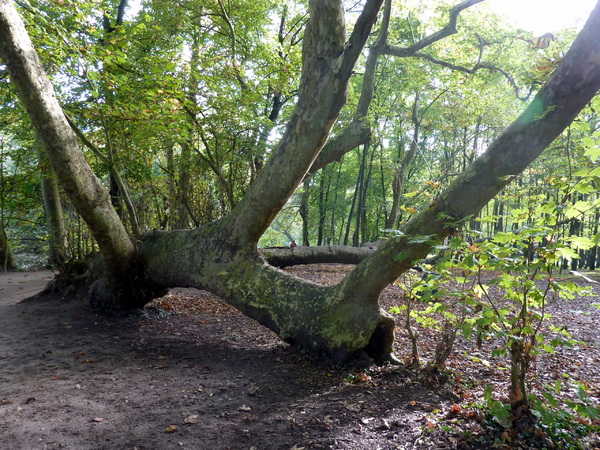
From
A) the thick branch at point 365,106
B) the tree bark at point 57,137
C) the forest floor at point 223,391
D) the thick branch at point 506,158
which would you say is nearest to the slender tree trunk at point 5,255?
the forest floor at point 223,391

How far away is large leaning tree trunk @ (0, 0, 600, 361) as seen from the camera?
2850 mm

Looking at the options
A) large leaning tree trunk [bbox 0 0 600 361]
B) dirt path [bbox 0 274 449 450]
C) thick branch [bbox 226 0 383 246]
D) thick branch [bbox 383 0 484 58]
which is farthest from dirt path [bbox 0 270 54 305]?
thick branch [bbox 383 0 484 58]

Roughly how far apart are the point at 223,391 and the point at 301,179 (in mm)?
2359

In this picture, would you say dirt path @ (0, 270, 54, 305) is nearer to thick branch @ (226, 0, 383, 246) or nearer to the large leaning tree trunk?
the large leaning tree trunk

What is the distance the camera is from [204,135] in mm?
7406

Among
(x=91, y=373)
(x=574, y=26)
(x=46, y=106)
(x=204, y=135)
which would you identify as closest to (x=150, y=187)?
(x=204, y=135)

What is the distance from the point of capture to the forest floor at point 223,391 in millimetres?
2383

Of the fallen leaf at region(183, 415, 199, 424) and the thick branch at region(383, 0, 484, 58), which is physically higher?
the thick branch at region(383, 0, 484, 58)

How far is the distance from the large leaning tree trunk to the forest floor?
1.55ft

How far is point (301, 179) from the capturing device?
4.23 metres

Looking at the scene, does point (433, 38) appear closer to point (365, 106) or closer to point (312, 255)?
point (365, 106)

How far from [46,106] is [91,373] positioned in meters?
2.90

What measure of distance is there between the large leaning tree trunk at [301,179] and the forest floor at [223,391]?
0.47 meters

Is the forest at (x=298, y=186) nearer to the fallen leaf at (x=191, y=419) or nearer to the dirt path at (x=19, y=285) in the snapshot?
the dirt path at (x=19, y=285)
